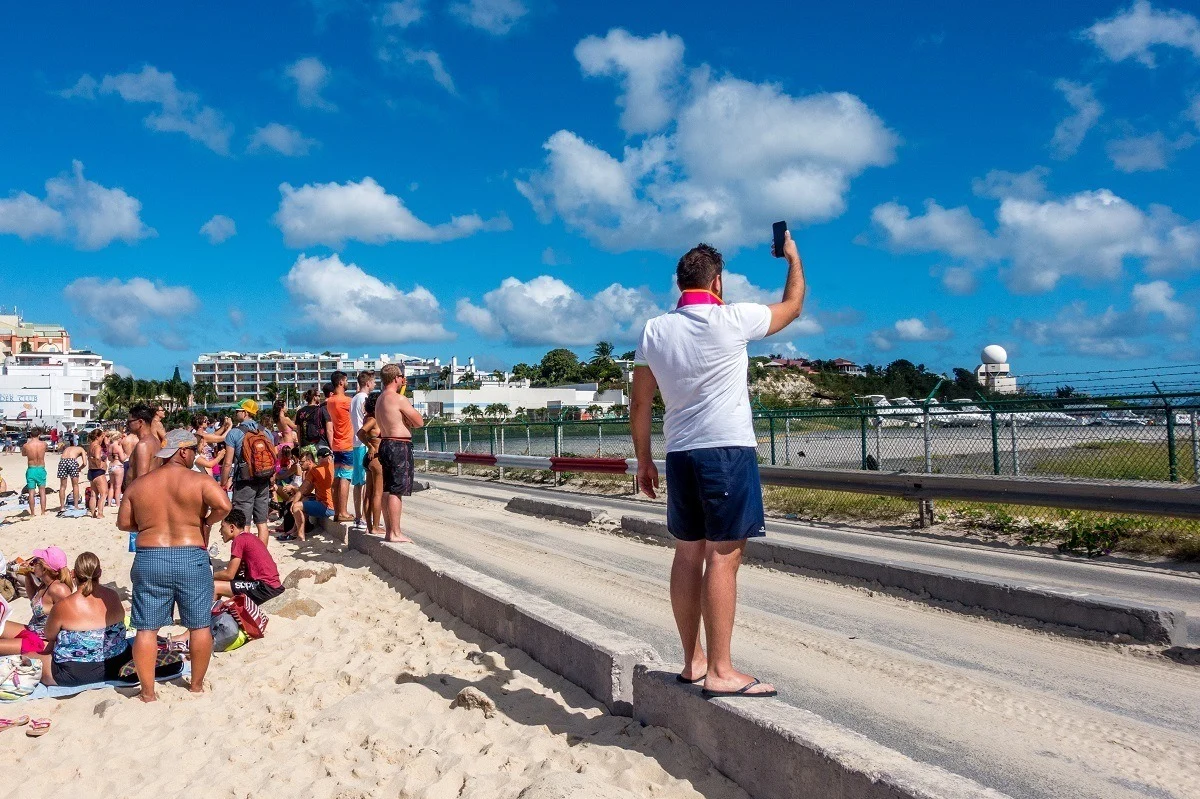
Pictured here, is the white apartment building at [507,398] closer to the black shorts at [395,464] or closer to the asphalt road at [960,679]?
the black shorts at [395,464]

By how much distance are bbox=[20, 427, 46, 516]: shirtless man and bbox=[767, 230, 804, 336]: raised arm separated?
64.2ft

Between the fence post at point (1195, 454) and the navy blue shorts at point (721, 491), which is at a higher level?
the navy blue shorts at point (721, 491)

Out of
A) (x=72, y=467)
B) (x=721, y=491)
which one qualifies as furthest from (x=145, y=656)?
(x=72, y=467)

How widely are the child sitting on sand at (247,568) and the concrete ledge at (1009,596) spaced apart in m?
4.88

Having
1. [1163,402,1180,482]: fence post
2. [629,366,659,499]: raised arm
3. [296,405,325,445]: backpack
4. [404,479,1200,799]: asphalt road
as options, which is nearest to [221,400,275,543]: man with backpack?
[296,405,325,445]: backpack

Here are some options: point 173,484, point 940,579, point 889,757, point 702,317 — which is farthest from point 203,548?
point 940,579

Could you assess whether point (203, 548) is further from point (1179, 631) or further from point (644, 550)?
point (1179, 631)

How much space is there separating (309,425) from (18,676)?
748 cm

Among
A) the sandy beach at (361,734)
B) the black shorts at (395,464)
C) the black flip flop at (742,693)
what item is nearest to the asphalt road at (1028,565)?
the black flip flop at (742,693)

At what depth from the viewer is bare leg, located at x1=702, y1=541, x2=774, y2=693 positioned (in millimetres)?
3754

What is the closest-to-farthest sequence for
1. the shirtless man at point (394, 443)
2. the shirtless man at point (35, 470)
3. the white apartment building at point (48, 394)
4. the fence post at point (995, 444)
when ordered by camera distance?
the shirtless man at point (394, 443), the fence post at point (995, 444), the shirtless man at point (35, 470), the white apartment building at point (48, 394)

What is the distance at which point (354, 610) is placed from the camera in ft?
25.2

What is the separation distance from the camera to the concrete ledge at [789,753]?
2938 millimetres

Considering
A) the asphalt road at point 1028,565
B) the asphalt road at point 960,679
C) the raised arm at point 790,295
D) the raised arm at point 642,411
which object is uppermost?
the raised arm at point 790,295
